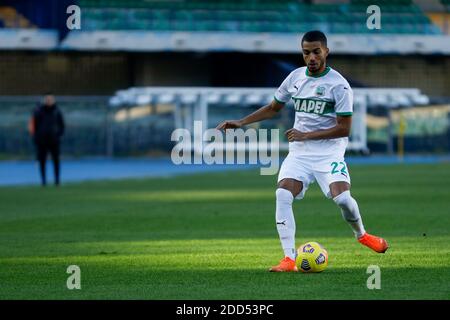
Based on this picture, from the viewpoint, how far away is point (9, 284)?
38.9 ft

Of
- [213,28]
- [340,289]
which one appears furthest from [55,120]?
[213,28]

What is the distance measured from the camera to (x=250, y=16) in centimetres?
5769

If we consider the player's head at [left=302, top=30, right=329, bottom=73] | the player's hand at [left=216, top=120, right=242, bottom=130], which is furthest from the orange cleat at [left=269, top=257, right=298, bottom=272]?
the player's head at [left=302, top=30, right=329, bottom=73]

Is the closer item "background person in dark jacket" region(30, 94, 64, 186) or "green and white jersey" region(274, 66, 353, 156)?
"green and white jersey" region(274, 66, 353, 156)

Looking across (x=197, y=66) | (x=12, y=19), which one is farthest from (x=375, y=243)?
(x=197, y=66)

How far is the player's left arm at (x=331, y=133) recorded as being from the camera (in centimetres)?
1289

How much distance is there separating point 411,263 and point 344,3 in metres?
45.8

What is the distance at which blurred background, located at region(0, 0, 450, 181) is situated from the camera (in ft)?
174

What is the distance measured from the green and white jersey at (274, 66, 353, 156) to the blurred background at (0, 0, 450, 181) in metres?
39.1

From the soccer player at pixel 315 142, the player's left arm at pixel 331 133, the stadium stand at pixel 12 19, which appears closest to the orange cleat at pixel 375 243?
the soccer player at pixel 315 142

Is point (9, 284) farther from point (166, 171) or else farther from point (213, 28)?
point (213, 28)

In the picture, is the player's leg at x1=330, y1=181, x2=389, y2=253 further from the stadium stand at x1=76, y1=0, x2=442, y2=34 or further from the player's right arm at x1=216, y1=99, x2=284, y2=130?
the stadium stand at x1=76, y1=0, x2=442, y2=34

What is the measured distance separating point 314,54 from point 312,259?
6.35 ft

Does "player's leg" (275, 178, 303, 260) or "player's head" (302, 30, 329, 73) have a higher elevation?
"player's head" (302, 30, 329, 73)
